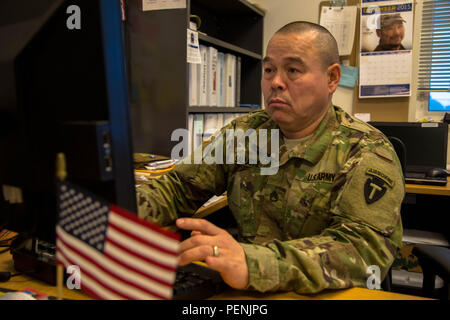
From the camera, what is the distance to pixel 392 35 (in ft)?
8.06

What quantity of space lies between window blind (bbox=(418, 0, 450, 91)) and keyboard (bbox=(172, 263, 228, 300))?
2257 mm

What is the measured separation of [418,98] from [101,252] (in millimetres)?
2505

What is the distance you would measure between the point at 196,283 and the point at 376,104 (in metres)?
2.21

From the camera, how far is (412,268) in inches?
88.7

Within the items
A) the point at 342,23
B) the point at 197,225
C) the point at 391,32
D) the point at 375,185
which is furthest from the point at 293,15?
the point at 197,225

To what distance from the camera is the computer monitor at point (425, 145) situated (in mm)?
2209

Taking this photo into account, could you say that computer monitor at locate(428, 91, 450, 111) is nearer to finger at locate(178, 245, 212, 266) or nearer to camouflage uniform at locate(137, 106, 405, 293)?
camouflage uniform at locate(137, 106, 405, 293)

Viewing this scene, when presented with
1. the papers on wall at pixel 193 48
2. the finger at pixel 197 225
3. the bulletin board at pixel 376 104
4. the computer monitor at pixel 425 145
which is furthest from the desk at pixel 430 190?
the finger at pixel 197 225

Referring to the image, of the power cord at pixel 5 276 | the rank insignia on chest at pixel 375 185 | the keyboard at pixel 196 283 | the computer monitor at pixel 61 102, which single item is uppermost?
the computer monitor at pixel 61 102

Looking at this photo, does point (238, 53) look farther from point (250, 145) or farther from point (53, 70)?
point (53, 70)

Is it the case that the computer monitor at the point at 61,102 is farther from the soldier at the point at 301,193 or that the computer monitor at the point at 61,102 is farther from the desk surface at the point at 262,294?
the soldier at the point at 301,193

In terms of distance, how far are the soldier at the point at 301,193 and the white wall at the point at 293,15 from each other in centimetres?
146

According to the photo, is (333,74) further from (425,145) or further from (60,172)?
(425,145)

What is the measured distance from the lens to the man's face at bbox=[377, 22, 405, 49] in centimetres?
244
